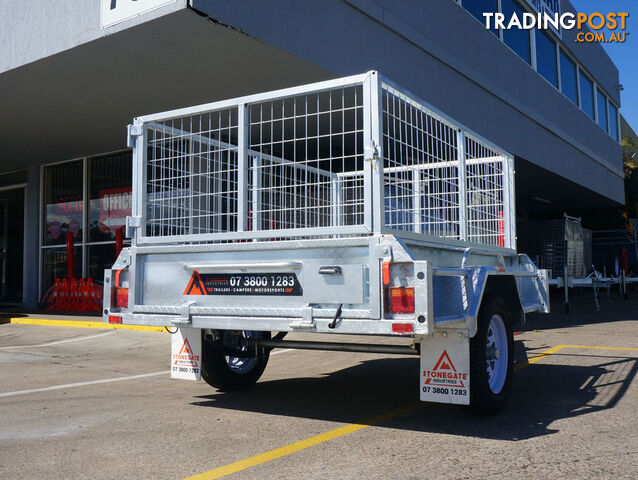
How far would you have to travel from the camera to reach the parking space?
12.1ft

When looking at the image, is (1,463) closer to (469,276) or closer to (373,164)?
(373,164)

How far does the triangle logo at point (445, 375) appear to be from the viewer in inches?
170

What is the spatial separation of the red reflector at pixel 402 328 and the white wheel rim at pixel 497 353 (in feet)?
4.01

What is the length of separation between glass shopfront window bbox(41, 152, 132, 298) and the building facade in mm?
45

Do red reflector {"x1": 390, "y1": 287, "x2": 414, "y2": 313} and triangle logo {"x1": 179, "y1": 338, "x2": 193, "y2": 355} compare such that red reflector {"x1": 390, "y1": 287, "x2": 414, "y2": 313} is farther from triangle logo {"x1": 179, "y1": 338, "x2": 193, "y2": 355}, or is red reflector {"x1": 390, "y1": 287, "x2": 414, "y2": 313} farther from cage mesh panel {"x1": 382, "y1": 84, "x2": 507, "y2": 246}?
triangle logo {"x1": 179, "y1": 338, "x2": 193, "y2": 355}

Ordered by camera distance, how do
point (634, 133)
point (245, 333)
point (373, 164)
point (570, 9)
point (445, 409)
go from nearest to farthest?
point (373, 164), point (445, 409), point (245, 333), point (570, 9), point (634, 133)

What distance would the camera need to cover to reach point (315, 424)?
475cm

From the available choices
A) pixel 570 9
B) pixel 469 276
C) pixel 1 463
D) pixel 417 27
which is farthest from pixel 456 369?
pixel 570 9

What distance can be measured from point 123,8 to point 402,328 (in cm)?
663

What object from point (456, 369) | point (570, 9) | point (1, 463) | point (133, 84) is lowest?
point (1, 463)

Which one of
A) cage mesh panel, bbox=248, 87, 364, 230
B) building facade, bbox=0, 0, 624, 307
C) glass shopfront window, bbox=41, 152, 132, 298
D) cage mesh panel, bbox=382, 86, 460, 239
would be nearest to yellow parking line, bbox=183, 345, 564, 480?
cage mesh panel, bbox=382, 86, 460, 239

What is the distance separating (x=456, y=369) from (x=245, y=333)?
2398mm

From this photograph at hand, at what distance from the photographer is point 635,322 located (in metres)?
12.7

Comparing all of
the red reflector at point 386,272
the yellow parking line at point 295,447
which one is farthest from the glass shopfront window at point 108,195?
the red reflector at point 386,272
